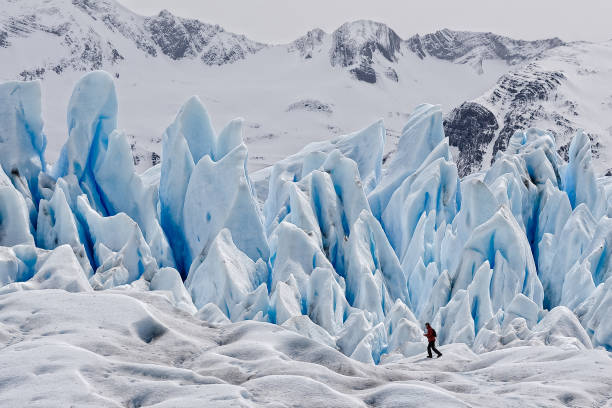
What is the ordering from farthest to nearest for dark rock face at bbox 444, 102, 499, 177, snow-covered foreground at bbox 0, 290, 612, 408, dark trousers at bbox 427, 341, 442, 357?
dark rock face at bbox 444, 102, 499, 177 < dark trousers at bbox 427, 341, 442, 357 < snow-covered foreground at bbox 0, 290, 612, 408

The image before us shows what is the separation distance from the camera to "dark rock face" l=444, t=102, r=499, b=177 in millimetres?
151000

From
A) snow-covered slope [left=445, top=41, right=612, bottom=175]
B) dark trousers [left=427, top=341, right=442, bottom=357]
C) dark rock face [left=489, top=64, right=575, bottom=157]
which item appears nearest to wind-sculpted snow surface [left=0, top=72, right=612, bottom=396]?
dark trousers [left=427, top=341, right=442, bottom=357]

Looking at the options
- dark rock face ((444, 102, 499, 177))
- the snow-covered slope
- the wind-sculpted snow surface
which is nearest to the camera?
the wind-sculpted snow surface

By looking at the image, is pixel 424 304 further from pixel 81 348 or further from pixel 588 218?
pixel 81 348

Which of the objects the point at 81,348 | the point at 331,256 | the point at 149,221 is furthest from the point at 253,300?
the point at 81,348

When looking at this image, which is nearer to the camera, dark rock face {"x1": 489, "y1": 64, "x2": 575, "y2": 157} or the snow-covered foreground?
the snow-covered foreground

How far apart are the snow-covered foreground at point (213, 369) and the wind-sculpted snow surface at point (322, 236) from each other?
5522mm

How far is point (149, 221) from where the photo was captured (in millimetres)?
34281

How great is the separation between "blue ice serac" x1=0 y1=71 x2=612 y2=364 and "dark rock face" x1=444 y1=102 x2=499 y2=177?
10920 centimetres

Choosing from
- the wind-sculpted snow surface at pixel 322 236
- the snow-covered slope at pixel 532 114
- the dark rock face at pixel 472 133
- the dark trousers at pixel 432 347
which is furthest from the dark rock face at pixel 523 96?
the dark trousers at pixel 432 347

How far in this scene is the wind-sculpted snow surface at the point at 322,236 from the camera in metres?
24.8

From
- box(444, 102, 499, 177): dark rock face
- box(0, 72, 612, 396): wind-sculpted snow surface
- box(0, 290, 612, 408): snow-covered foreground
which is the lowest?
box(444, 102, 499, 177): dark rock face

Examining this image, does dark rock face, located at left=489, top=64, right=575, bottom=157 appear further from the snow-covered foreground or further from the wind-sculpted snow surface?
the snow-covered foreground

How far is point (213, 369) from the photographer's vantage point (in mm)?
12750
